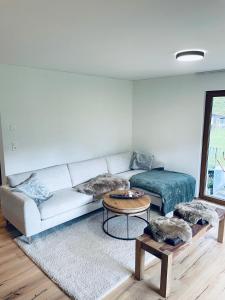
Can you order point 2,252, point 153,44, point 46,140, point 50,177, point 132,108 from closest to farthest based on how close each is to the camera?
point 153,44
point 2,252
point 50,177
point 46,140
point 132,108

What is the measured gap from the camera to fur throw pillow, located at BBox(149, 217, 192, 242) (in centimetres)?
225

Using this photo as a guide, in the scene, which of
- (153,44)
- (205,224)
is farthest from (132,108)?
(205,224)

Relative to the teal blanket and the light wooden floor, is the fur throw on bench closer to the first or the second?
the teal blanket

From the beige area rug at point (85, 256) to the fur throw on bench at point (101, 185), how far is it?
45 centimetres

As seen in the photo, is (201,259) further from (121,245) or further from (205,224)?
(121,245)

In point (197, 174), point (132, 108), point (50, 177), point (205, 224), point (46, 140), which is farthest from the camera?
point (132, 108)

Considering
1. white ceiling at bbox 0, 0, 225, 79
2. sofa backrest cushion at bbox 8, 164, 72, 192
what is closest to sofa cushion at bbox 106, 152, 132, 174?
sofa backrest cushion at bbox 8, 164, 72, 192

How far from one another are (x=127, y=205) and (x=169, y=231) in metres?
0.81

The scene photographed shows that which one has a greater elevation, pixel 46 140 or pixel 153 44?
pixel 153 44

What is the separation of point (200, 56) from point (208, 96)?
1.65 m

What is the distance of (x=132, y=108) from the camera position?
537 cm

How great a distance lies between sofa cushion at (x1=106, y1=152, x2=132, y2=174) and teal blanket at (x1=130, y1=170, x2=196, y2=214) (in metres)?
0.49

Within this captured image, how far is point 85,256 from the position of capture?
2684 millimetres

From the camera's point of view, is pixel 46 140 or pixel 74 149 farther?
pixel 74 149
